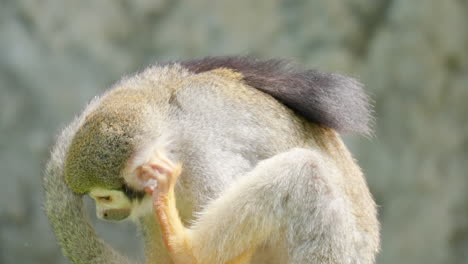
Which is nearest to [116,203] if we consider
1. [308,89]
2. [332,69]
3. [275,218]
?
[275,218]

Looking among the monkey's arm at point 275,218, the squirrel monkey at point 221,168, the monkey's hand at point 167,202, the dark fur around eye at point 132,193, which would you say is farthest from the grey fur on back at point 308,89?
the dark fur around eye at point 132,193

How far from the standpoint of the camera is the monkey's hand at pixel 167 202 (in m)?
4.43

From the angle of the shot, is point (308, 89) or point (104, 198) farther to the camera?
point (308, 89)

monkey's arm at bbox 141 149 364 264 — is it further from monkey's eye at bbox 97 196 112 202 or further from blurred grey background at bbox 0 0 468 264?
blurred grey background at bbox 0 0 468 264

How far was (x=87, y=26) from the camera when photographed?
838cm

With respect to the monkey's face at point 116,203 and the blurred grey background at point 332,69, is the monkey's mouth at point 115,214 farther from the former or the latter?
the blurred grey background at point 332,69

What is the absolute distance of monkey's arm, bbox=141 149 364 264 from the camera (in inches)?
172

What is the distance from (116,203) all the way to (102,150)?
0.36 metres

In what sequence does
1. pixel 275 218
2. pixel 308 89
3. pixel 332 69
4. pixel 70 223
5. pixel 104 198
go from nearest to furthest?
pixel 275 218
pixel 104 198
pixel 70 223
pixel 308 89
pixel 332 69

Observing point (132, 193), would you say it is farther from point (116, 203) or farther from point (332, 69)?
point (332, 69)

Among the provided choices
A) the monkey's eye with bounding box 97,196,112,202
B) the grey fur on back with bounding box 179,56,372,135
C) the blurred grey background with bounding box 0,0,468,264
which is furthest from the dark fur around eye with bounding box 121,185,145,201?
the blurred grey background with bounding box 0,0,468,264

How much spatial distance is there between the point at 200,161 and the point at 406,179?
14.2 ft

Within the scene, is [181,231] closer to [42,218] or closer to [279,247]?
[279,247]

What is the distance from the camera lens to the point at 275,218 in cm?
438
